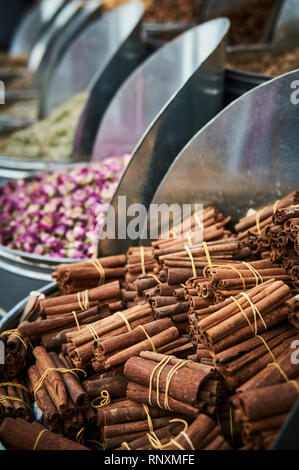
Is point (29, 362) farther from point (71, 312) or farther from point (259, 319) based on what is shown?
point (259, 319)

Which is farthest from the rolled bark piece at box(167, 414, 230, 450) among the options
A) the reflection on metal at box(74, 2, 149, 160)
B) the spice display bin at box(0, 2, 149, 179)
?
the reflection on metal at box(74, 2, 149, 160)

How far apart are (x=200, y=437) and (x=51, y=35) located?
563cm

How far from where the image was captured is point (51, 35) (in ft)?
19.6

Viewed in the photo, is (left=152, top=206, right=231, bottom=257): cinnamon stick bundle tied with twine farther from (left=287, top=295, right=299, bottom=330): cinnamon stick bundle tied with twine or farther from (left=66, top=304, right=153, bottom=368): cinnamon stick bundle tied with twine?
(left=287, top=295, right=299, bottom=330): cinnamon stick bundle tied with twine

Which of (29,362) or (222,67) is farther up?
(222,67)

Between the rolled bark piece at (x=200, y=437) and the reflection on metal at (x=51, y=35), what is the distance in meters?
5.08

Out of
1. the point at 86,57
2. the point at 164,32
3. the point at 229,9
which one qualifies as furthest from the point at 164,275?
the point at 229,9

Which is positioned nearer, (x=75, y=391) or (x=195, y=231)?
(x=75, y=391)

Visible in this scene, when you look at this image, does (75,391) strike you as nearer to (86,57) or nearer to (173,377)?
(173,377)

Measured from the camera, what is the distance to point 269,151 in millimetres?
2320

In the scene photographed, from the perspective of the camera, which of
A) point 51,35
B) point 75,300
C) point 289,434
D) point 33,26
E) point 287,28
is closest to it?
point 289,434

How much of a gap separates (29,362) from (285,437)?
3.91 ft

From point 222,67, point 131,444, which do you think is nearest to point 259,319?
point 131,444

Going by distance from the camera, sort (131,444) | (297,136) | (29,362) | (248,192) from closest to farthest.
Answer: (131,444), (29,362), (297,136), (248,192)
